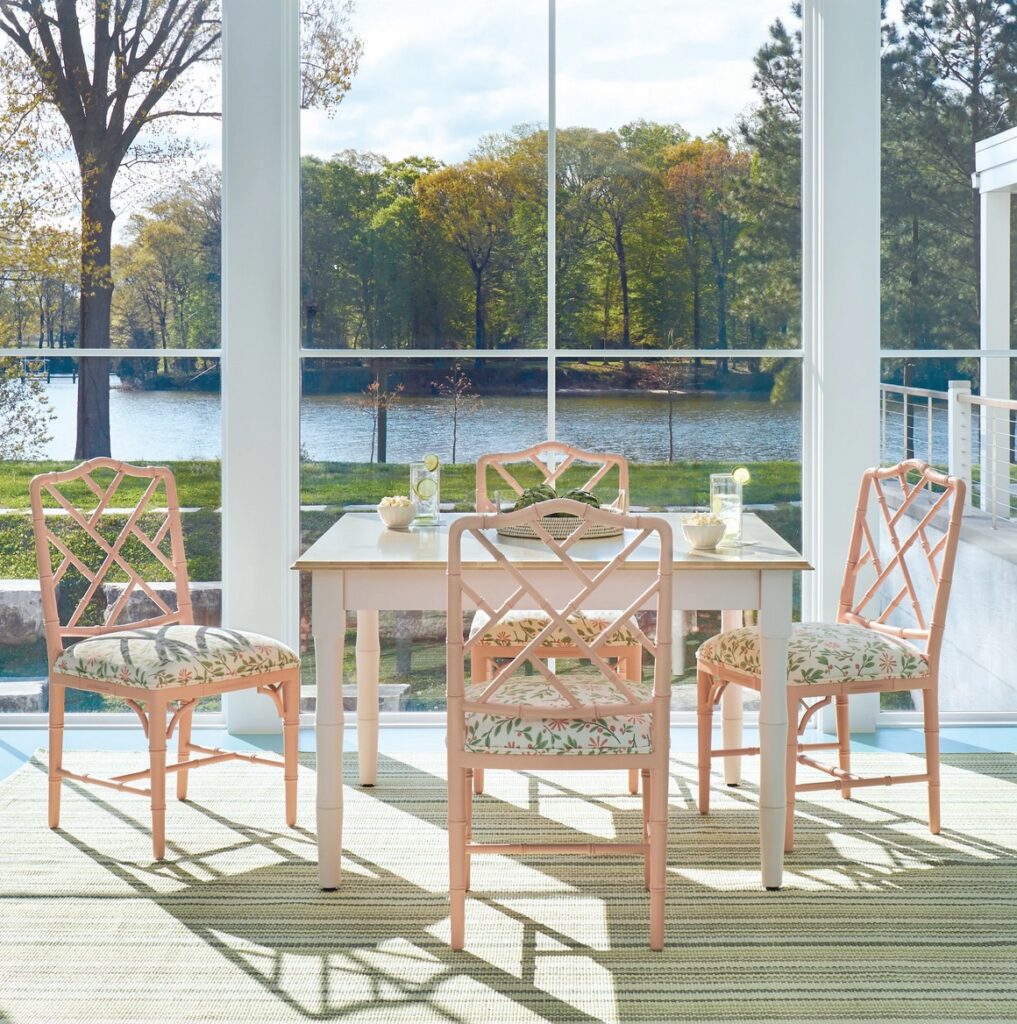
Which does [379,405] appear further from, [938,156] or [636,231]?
[938,156]

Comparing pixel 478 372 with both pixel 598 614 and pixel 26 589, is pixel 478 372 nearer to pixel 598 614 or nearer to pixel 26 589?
pixel 598 614

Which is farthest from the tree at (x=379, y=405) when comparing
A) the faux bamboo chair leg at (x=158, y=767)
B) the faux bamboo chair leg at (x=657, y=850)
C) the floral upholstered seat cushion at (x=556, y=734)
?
the faux bamboo chair leg at (x=657, y=850)

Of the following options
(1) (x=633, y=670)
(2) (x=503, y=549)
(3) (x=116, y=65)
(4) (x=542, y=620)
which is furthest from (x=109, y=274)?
(1) (x=633, y=670)

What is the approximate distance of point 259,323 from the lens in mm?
4328

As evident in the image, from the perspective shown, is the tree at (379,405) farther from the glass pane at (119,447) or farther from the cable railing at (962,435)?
the cable railing at (962,435)

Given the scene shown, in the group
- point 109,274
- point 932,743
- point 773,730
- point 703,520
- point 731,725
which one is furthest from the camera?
point 109,274

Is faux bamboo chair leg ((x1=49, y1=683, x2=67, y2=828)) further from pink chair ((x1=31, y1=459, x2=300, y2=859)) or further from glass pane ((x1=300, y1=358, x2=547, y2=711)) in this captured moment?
glass pane ((x1=300, y1=358, x2=547, y2=711))

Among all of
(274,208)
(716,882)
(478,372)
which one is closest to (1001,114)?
(478,372)

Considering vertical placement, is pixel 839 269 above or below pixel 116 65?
below

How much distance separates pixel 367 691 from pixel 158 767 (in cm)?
78

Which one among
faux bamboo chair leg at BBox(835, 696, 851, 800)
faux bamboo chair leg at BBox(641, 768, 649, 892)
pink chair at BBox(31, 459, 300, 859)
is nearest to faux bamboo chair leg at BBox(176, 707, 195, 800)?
pink chair at BBox(31, 459, 300, 859)

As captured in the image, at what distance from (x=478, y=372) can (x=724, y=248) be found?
38.1 inches

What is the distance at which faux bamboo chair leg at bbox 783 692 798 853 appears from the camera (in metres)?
3.19

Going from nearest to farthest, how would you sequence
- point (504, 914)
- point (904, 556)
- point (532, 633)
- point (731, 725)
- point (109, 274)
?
1. point (504, 914)
2. point (532, 633)
3. point (731, 725)
4. point (904, 556)
5. point (109, 274)
